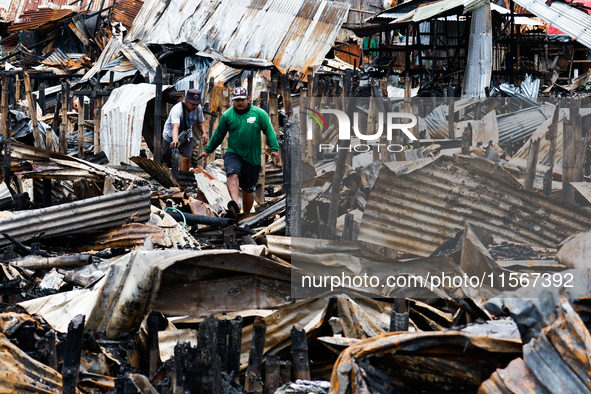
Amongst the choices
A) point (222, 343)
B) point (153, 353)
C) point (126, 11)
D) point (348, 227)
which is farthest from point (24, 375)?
point (126, 11)

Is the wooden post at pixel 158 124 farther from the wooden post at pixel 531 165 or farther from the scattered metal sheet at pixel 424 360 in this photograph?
the scattered metal sheet at pixel 424 360

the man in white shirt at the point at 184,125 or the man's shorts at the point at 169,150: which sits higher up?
the man in white shirt at the point at 184,125

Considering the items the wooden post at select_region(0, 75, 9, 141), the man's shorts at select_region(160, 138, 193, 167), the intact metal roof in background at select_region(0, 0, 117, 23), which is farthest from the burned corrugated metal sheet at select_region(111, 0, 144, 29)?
the man's shorts at select_region(160, 138, 193, 167)

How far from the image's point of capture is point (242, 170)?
7.86 m

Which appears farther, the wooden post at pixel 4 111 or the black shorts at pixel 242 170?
the wooden post at pixel 4 111

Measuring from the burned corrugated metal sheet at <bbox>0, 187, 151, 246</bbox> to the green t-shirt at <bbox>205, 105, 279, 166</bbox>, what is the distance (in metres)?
1.42

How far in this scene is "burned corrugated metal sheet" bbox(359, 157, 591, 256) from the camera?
3955 mm

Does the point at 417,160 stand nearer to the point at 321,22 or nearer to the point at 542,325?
the point at 542,325

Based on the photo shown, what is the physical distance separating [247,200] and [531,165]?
4347 mm

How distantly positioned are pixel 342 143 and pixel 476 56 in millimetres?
13033

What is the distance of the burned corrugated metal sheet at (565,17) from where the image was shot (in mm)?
15411

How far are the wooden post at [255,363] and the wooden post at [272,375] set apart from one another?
11cm

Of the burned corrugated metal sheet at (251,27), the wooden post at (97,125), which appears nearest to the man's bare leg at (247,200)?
the wooden post at (97,125)

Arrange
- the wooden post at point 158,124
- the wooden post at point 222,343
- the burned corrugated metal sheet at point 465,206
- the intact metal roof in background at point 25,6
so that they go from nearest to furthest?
the wooden post at point 222,343, the burned corrugated metal sheet at point 465,206, the wooden post at point 158,124, the intact metal roof in background at point 25,6
